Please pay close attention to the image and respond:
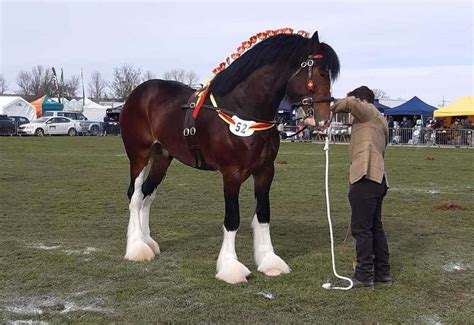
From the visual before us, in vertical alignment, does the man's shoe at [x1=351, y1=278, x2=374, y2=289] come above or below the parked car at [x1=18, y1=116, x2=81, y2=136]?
below

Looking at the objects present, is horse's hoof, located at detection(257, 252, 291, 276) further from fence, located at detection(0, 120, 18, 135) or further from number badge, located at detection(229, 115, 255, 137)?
fence, located at detection(0, 120, 18, 135)

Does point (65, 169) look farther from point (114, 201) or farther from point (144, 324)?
point (144, 324)

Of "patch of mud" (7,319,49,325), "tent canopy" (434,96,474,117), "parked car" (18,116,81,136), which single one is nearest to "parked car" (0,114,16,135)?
"parked car" (18,116,81,136)

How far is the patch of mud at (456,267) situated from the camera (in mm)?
6307

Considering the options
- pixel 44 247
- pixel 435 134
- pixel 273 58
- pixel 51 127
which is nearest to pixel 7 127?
pixel 51 127

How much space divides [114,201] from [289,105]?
600cm

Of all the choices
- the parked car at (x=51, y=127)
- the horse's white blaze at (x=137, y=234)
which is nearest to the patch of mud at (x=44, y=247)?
the horse's white blaze at (x=137, y=234)

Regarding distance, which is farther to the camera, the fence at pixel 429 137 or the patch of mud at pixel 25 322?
the fence at pixel 429 137

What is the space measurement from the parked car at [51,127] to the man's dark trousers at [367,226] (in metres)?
38.9

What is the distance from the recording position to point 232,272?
5766 mm

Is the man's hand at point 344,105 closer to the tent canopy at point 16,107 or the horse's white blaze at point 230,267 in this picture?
the horse's white blaze at point 230,267

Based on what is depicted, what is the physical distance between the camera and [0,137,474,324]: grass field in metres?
4.91

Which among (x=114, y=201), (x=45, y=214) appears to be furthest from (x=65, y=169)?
(x=45, y=214)

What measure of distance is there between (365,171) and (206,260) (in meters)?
2.31
